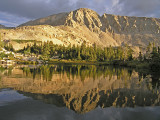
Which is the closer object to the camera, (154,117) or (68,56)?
(154,117)

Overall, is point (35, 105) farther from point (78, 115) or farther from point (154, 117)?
point (154, 117)

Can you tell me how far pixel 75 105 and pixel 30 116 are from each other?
14.1 feet

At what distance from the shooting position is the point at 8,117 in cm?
1099

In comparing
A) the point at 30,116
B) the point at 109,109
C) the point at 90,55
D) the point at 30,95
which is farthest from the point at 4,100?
the point at 90,55

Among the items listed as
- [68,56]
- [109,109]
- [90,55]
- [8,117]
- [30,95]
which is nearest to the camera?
[8,117]

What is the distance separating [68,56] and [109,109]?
14826cm

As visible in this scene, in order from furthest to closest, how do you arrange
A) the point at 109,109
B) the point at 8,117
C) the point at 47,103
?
the point at 47,103, the point at 109,109, the point at 8,117

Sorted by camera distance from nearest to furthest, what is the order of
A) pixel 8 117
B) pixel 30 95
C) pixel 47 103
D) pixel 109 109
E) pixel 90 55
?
pixel 8 117, pixel 109 109, pixel 47 103, pixel 30 95, pixel 90 55

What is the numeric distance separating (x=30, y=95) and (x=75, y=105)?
6405 mm

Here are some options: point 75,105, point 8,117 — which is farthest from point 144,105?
point 8,117

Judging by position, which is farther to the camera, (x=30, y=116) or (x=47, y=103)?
(x=47, y=103)

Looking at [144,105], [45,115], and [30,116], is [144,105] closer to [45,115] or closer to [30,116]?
[45,115]

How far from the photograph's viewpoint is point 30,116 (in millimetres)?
11258

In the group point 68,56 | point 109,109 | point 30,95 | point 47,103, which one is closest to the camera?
point 109,109
